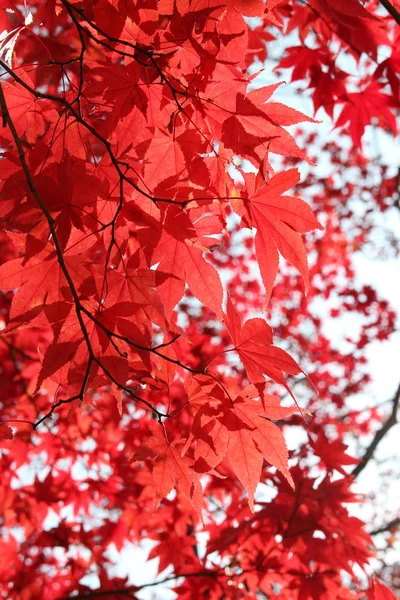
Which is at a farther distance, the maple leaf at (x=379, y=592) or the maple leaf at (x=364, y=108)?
the maple leaf at (x=364, y=108)

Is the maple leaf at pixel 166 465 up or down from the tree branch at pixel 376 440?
down

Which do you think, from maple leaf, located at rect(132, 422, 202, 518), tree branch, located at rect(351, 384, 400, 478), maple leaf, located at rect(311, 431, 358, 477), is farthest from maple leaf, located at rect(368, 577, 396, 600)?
tree branch, located at rect(351, 384, 400, 478)

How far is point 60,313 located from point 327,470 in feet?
5.12

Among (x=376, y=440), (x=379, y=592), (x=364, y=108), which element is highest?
(x=364, y=108)

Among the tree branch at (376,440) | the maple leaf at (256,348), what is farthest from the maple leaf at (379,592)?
the tree branch at (376,440)

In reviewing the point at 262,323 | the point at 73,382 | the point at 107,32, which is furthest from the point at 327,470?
the point at 107,32

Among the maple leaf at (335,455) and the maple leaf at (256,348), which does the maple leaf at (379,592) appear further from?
the maple leaf at (256,348)

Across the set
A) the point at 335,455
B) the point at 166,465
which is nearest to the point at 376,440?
the point at 335,455

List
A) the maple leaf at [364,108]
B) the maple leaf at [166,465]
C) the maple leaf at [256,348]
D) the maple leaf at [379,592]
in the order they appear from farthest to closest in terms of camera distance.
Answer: the maple leaf at [364,108] → the maple leaf at [379,592] → the maple leaf at [166,465] → the maple leaf at [256,348]

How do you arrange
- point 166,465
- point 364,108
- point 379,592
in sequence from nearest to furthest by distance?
point 166,465
point 379,592
point 364,108

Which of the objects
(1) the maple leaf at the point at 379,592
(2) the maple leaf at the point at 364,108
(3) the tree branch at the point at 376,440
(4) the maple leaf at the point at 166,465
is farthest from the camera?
(3) the tree branch at the point at 376,440

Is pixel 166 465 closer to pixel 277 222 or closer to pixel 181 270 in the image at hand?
pixel 181 270

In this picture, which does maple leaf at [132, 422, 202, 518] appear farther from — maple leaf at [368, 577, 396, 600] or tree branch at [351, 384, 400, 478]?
tree branch at [351, 384, 400, 478]

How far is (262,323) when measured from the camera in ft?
3.65
